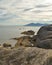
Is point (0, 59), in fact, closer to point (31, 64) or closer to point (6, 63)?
point (6, 63)

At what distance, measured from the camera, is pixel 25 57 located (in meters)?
7.92

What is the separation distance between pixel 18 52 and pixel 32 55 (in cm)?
71

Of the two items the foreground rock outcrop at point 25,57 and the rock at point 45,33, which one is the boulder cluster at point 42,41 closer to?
the rock at point 45,33

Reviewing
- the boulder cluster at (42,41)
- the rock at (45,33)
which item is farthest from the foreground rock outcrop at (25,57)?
the rock at (45,33)

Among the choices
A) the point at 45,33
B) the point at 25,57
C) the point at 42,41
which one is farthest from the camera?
the point at 45,33

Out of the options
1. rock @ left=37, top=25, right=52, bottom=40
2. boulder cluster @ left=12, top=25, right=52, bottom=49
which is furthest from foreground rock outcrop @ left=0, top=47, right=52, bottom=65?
rock @ left=37, top=25, right=52, bottom=40

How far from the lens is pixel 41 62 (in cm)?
750

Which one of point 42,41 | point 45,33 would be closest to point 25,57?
point 42,41

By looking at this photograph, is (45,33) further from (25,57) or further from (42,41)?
(25,57)

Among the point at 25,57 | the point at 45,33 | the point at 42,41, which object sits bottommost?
the point at 45,33

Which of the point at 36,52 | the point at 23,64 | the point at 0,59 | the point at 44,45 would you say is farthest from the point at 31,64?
the point at 44,45

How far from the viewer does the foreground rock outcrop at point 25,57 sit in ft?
24.9

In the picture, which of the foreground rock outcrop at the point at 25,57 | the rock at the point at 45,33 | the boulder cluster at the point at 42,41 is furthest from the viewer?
the rock at the point at 45,33

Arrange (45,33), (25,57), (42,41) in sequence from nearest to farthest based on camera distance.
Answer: (25,57), (42,41), (45,33)
